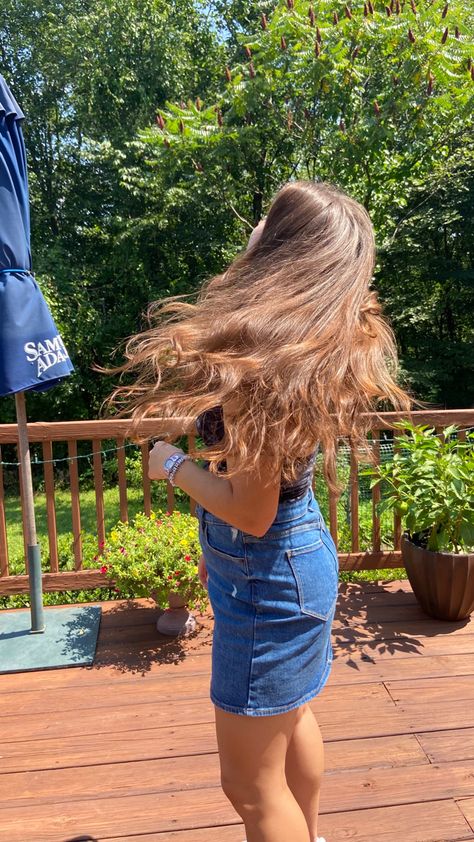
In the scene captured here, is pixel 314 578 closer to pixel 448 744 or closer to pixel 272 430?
pixel 272 430

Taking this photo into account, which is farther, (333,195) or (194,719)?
(194,719)

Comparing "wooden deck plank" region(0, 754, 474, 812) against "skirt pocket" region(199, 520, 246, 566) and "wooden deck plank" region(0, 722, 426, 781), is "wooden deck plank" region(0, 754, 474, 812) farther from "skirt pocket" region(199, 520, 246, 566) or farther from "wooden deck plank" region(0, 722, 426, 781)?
"skirt pocket" region(199, 520, 246, 566)

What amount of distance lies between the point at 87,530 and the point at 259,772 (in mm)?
6023

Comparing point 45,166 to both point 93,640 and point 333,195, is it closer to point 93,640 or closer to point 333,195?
point 93,640

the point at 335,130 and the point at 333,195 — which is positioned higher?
the point at 335,130

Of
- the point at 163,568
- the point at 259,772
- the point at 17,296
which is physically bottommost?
the point at 163,568

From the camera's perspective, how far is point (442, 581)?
273cm

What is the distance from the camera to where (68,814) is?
1.72 m

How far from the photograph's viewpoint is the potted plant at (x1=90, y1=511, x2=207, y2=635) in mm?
2613

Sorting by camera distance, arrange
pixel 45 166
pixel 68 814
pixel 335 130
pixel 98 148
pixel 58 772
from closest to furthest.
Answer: pixel 68 814, pixel 58 772, pixel 335 130, pixel 98 148, pixel 45 166

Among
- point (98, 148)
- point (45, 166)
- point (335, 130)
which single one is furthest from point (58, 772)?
point (45, 166)

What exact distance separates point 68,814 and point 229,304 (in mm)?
1625

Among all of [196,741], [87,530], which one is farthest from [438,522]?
[87,530]

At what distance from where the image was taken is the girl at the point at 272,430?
0.97 meters
